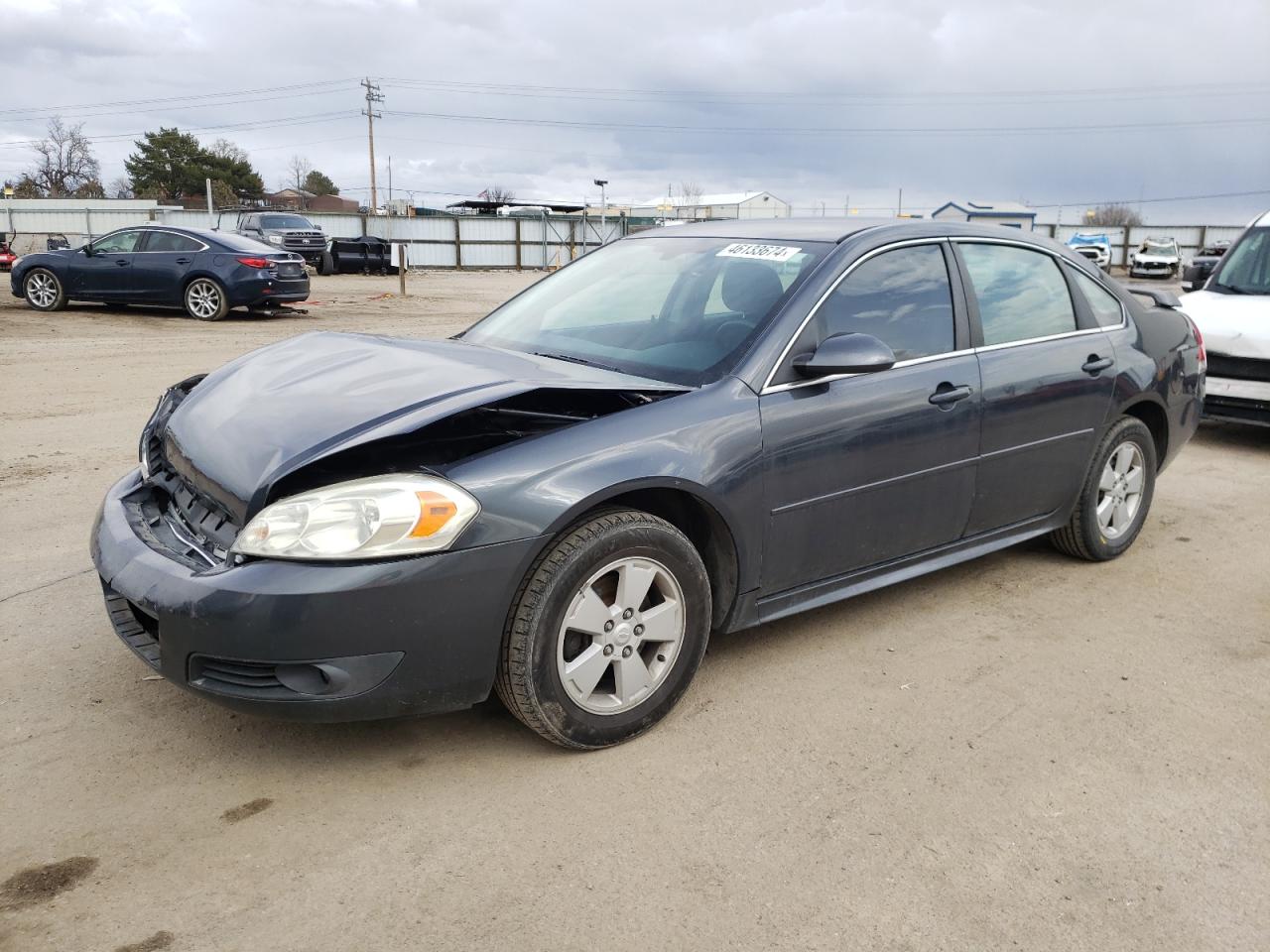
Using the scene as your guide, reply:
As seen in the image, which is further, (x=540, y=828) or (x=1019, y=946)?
(x=540, y=828)

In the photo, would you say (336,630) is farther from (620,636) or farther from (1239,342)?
(1239,342)

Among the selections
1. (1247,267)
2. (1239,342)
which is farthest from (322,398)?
(1247,267)

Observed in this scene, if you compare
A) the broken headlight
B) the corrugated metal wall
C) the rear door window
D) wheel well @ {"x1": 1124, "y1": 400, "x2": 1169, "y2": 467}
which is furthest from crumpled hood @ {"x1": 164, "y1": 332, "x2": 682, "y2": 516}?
the corrugated metal wall

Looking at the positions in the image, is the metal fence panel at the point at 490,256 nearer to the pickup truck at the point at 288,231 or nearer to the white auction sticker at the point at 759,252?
the pickup truck at the point at 288,231

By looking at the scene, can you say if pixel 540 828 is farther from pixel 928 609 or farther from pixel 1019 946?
pixel 928 609

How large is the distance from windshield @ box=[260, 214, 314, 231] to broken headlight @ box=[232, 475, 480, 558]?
2922 cm

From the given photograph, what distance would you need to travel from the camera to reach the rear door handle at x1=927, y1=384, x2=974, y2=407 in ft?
13.1

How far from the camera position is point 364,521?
2.79 m

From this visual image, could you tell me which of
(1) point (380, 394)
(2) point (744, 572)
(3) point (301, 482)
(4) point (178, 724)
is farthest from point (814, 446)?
(4) point (178, 724)

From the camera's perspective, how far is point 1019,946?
2.40 meters

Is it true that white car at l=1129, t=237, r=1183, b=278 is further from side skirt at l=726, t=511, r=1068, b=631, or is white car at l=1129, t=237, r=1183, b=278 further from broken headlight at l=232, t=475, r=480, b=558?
broken headlight at l=232, t=475, r=480, b=558

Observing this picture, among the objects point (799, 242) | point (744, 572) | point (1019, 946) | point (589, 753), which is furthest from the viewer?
point (799, 242)

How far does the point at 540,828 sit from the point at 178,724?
1272 mm

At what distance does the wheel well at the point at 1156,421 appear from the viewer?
5.14 m
